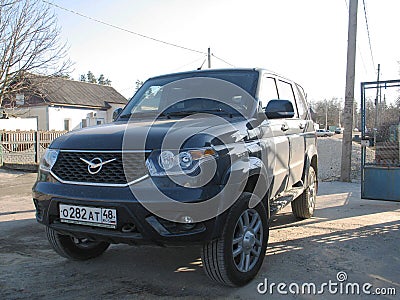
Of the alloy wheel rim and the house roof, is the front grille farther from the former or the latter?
the house roof

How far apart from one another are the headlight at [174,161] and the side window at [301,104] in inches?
124

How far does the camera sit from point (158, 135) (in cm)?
318

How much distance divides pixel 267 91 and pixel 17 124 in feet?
84.0

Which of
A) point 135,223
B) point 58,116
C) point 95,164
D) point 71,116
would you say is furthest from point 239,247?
point 71,116

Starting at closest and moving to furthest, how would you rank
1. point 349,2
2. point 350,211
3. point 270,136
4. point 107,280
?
point 107,280, point 270,136, point 350,211, point 349,2

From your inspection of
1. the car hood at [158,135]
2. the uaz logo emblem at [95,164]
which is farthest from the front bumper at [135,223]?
the car hood at [158,135]

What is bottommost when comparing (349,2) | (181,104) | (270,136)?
(270,136)

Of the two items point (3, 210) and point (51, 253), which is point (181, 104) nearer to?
point (51, 253)

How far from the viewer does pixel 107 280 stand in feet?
12.1

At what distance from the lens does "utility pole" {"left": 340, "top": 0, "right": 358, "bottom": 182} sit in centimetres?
1068

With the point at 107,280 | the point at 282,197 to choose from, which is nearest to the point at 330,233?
the point at 282,197

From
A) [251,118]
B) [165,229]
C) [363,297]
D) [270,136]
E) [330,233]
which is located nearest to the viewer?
[165,229]

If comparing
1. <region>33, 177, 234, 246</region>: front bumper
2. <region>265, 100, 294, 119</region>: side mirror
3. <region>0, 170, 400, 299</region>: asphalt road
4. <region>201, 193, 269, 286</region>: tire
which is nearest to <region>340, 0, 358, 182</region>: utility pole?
<region>0, 170, 400, 299</region>: asphalt road

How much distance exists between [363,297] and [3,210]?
6215mm
